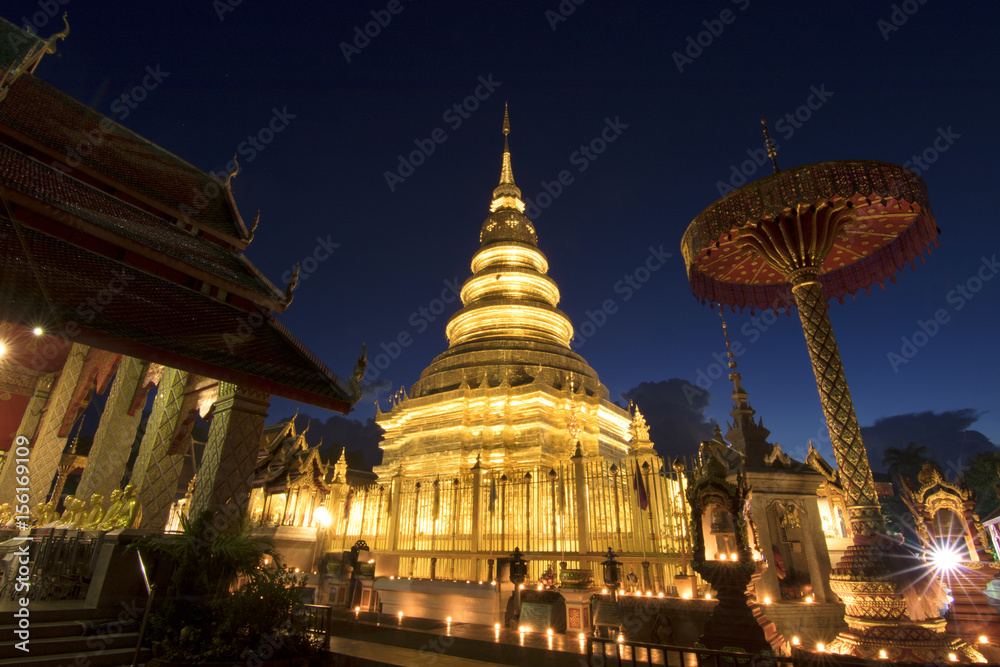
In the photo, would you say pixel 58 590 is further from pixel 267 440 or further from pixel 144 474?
pixel 267 440

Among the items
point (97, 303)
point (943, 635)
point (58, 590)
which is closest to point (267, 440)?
point (58, 590)

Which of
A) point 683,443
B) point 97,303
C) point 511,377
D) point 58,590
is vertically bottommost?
point 58,590

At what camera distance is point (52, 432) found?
13.1m

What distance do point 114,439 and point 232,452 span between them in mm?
5271

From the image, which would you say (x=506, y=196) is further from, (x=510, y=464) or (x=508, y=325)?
(x=510, y=464)

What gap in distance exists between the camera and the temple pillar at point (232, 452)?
752 cm

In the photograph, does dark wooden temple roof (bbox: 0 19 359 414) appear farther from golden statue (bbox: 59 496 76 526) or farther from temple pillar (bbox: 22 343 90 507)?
temple pillar (bbox: 22 343 90 507)

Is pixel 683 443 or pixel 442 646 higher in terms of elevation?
pixel 683 443

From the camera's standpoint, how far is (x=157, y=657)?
5348mm

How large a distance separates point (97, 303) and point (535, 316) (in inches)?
695

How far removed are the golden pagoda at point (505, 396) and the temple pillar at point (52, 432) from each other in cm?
919

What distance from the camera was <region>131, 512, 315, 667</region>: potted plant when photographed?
212 inches

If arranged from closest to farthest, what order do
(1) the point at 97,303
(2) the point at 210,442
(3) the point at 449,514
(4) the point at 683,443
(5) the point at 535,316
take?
(1) the point at 97,303 → (2) the point at 210,442 → (3) the point at 449,514 → (5) the point at 535,316 → (4) the point at 683,443

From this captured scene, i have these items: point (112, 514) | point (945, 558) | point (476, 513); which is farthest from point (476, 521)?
point (945, 558)
